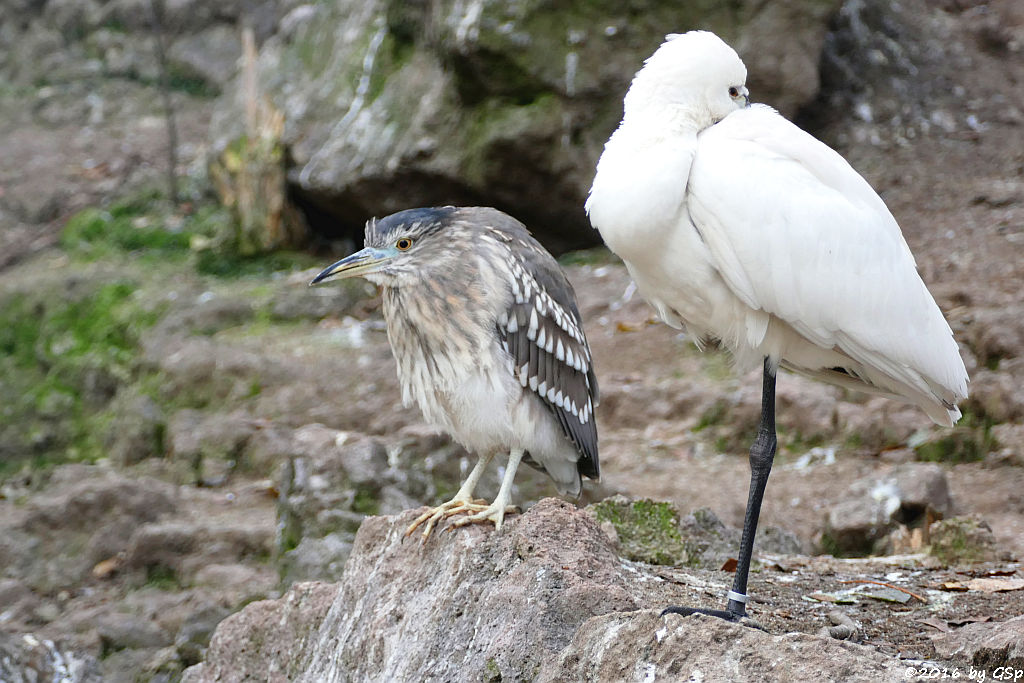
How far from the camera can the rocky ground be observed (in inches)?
157

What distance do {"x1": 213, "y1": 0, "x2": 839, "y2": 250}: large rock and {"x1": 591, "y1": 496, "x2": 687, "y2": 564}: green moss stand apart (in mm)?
5715

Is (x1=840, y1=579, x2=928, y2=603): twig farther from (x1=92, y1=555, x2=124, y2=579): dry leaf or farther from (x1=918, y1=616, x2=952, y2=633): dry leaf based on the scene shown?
(x1=92, y1=555, x2=124, y2=579): dry leaf

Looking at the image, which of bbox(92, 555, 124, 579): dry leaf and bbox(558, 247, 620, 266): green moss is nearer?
bbox(92, 555, 124, 579): dry leaf

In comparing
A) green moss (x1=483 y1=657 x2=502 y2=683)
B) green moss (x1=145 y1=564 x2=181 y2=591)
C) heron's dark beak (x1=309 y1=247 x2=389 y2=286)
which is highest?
heron's dark beak (x1=309 y1=247 x2=389 y2=286)

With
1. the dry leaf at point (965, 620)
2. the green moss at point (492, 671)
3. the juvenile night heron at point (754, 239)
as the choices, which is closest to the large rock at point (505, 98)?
the juvenile night heron at point (754, 239)

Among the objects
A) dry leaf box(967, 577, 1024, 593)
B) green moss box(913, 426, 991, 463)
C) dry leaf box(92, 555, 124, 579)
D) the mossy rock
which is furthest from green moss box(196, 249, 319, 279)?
dry leaf box(967, 577, 1024, 593)

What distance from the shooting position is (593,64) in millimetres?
10203

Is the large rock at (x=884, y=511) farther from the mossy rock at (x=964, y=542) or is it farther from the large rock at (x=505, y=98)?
the large rock at (x=505, y=98)

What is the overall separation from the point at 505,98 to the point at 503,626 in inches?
297

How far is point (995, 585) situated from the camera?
4684 millimetres

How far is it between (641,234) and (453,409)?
96 centimetres

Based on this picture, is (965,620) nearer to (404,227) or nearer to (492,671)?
(492,671)

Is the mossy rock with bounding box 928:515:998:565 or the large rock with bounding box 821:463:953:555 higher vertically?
the mossy rock with bounding box 928:515:998:565

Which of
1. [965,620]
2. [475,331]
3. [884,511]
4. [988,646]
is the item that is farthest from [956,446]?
[988,646]
